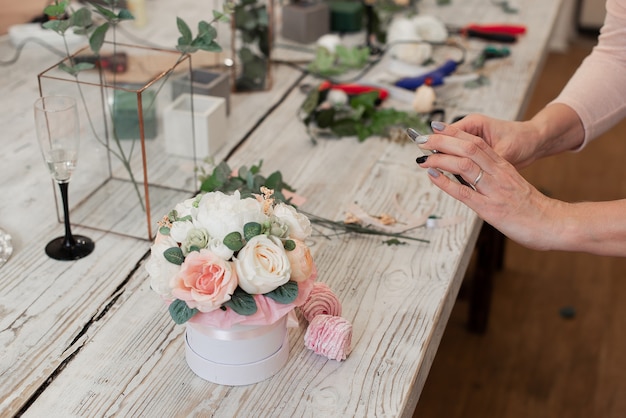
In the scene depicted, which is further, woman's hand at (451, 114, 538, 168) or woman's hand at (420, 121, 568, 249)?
woman's hand at (451, 114, 538, 168)

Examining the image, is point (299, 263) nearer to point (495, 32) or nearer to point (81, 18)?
point (81, 18)

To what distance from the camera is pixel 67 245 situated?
1242 millimetres

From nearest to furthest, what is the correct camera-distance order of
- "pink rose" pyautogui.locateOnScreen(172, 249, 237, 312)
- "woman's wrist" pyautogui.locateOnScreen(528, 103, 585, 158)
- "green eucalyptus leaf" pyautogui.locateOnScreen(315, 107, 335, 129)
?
"pink rose" pyautogui.locateOnScreen(172, 249, 237, 312)
"woman's wrist" pyautogui.locateOnScreen(528, 103, 585, 158)
"green eucalyptus leaf" pyautogui.locateOnScreen(315, 107, 335, 129)

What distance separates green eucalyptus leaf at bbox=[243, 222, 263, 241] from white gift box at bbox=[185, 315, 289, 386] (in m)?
0.11

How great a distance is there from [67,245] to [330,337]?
0.48 m

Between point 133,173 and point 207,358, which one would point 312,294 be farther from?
point 133,173

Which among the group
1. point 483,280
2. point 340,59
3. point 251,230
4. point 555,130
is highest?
point 251,230

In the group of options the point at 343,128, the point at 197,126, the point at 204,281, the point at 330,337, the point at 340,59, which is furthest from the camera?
the point at 340,59

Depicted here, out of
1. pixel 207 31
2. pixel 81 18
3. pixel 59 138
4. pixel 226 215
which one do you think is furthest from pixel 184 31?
pixel 226 215

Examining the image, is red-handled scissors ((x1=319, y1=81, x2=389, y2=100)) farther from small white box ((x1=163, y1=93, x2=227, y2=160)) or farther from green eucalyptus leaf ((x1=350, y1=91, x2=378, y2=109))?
small white box ((x1=163, y1=93, x2=227, y2=160))

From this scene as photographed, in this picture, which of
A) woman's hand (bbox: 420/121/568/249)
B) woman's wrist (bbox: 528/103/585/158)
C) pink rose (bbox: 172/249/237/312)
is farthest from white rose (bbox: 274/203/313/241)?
woman's wrist (bbox: 528/103/585/158)

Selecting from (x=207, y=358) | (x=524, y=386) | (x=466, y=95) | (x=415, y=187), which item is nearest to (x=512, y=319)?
(x=524, y=386)

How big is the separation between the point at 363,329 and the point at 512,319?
1379mm

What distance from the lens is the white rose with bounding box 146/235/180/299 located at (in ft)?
2.97
